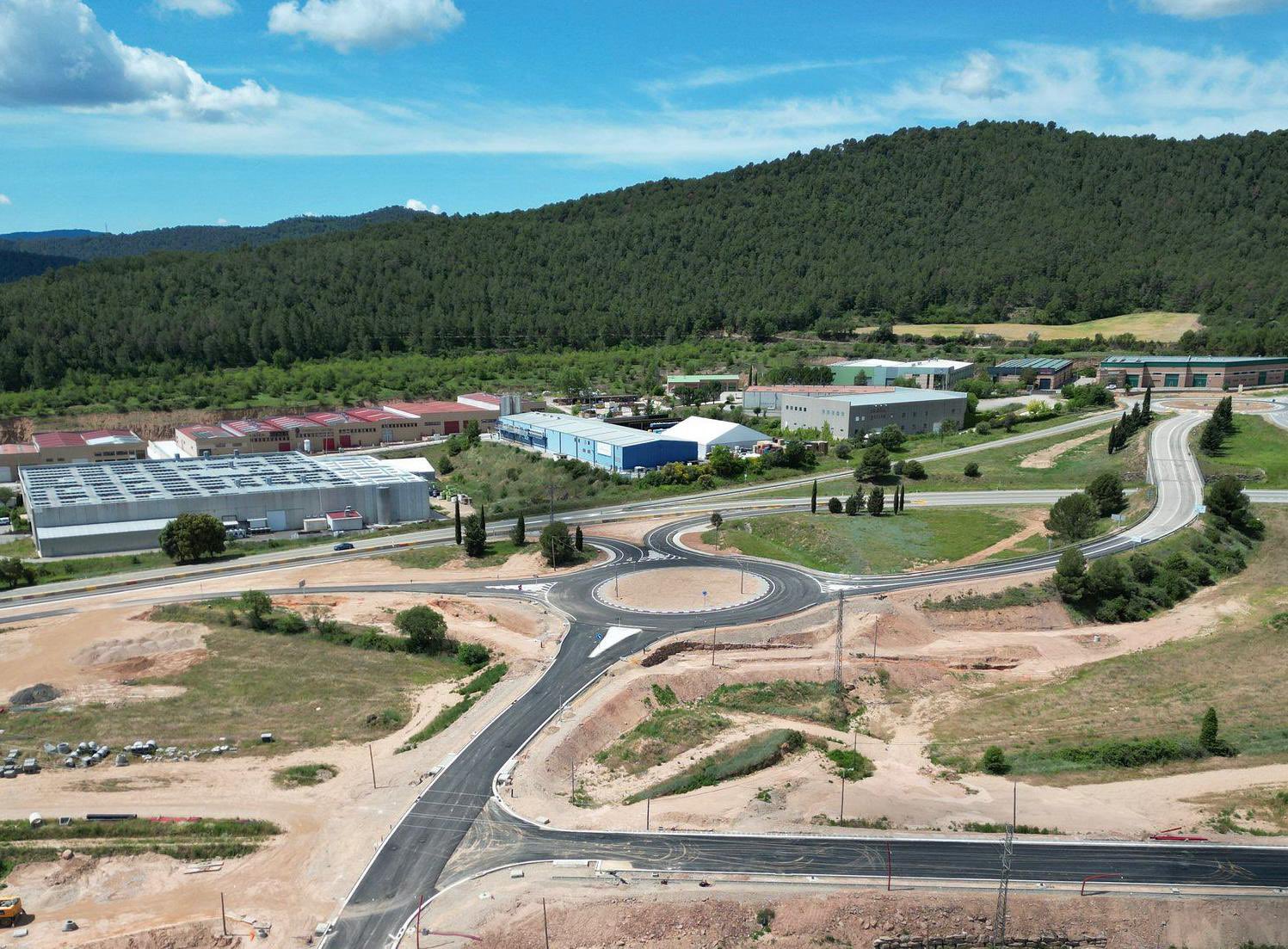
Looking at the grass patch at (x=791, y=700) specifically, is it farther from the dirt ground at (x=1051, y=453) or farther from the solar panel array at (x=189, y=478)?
the dirt ground at (x=1051, y=453)

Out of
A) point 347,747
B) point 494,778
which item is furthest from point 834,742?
point 347,747

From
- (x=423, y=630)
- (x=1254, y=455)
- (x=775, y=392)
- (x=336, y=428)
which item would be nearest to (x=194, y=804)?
(x=423, y=630)

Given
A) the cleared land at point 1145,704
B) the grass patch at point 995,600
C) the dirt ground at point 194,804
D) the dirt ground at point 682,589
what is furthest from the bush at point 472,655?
the grass patch at point 995,600

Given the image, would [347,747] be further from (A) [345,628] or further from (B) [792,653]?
(B) [792,653]

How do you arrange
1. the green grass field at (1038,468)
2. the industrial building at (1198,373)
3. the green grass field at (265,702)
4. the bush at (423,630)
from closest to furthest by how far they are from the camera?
the green grass field at (265,702), the bush at (423,630), the green grass field at (1038,468), the industrial building at (1198,373)

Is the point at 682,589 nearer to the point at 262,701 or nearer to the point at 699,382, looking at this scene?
the point at 262,701
